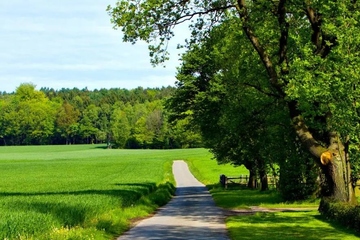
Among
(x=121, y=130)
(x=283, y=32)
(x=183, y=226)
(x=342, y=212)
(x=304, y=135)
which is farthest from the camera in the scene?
(x=121, y=130)

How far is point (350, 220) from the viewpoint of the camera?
66.8 ft

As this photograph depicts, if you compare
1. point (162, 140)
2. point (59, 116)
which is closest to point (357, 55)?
point (162, 140)

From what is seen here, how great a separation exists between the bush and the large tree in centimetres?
68

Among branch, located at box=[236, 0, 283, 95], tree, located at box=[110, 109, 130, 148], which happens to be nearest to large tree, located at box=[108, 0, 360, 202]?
branch, located at box=[236, 0, 283, 95]

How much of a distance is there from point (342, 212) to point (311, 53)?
709 centimetres

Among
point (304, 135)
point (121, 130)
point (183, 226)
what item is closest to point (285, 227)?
point (183, 226)

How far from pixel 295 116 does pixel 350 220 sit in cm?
611

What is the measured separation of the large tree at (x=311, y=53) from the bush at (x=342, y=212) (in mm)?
679

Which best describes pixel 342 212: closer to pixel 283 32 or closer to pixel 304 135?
pixel 304 135

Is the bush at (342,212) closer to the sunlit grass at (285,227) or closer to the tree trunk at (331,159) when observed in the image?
the sunlit grass at (285,227)

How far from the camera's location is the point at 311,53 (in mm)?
23156

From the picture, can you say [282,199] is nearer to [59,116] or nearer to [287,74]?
[287,74]

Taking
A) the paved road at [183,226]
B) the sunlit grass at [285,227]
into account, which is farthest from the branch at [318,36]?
the paved road at [183,226]

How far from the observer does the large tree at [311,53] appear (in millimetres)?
21484
